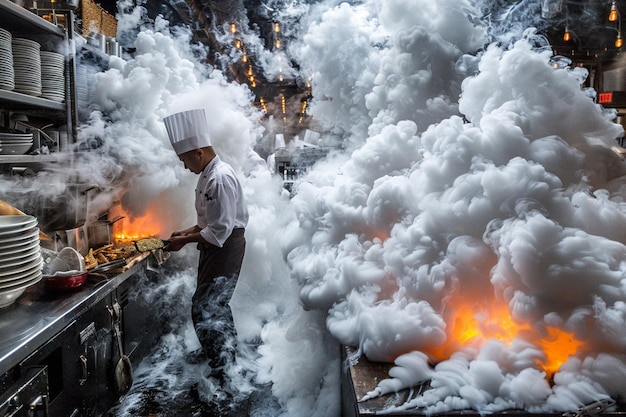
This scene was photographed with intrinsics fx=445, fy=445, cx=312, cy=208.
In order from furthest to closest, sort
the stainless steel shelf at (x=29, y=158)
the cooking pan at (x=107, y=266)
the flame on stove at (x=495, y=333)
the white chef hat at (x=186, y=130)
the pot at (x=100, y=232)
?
the pot at (x=100, y=232), the white chef hat at (x=186, y=130), the cooking pan at (x=107, y=266), the stainless steel shelf at (x=29, y=158), the flame on stove at (x=495, y=333)

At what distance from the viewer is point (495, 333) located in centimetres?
188

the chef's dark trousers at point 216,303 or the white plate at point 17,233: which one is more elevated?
the white plate at point 17,233

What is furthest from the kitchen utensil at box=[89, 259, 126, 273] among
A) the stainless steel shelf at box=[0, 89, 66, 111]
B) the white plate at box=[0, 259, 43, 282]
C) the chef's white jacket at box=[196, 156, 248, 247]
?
the stainless steel shelf at box=[0, 89, 66, 111]

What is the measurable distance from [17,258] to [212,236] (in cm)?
133

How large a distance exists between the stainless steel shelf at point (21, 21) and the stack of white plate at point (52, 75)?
0.16 metres

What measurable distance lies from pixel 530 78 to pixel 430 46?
0.94 metres

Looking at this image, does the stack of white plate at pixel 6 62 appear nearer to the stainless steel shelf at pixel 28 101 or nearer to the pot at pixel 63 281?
the stainless steel shelf at pixel 28 101

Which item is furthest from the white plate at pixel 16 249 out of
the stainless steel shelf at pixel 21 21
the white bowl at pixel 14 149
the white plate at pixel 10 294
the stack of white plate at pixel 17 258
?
the stainless steel shelf at pixel 21 21

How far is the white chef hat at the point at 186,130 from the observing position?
3.27 metres

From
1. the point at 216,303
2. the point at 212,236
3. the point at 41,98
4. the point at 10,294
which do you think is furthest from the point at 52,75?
the point at 216,303

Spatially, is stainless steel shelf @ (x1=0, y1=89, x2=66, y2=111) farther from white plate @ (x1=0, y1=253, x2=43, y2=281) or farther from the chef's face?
white plate @ (x1=0, y1=253, x2=43, y2=281)

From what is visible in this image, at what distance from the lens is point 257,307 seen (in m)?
4.52

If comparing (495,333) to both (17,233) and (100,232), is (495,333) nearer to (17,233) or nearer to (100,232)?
(17,233)

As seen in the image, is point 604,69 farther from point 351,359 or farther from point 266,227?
point 351,359
